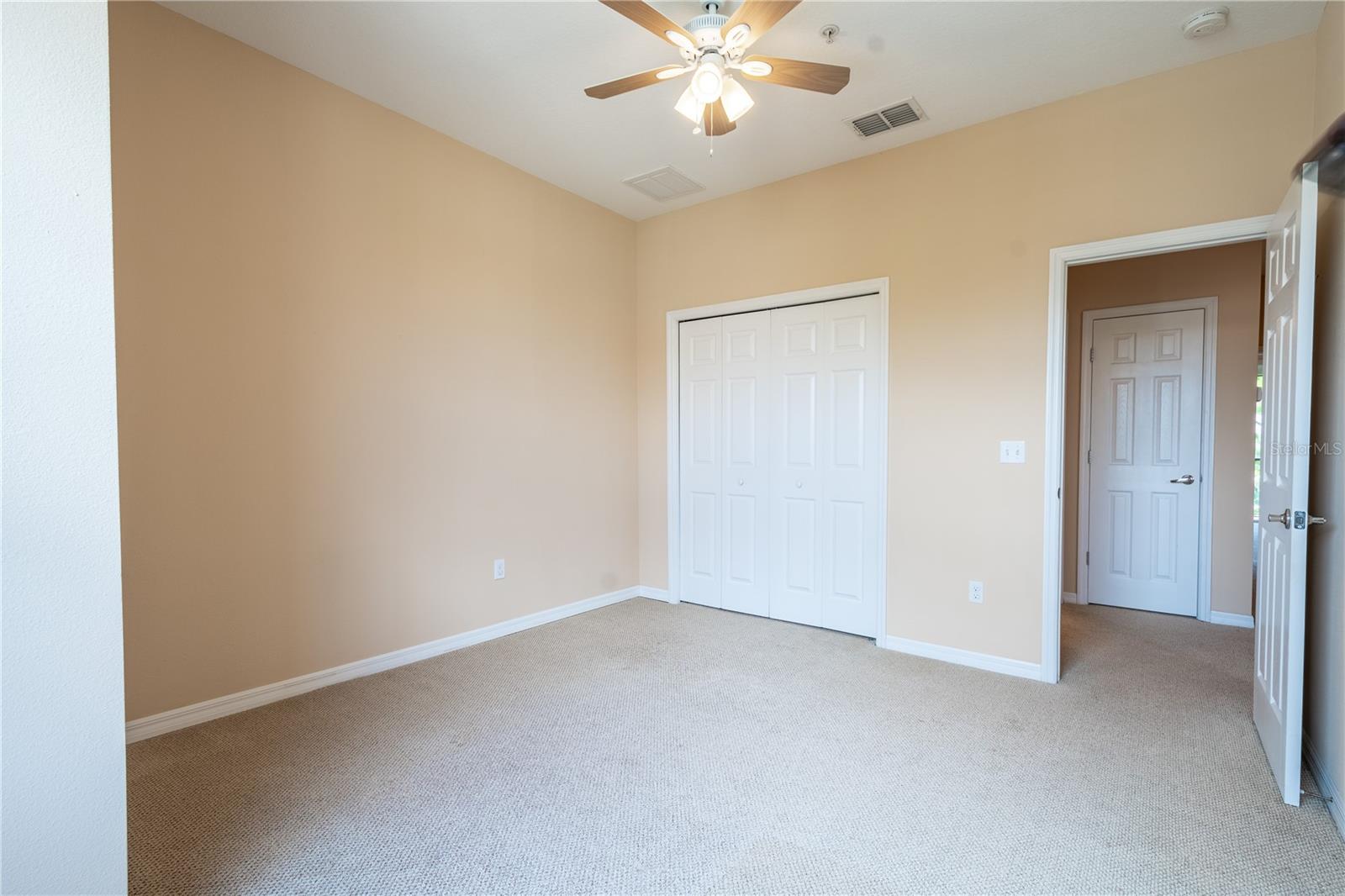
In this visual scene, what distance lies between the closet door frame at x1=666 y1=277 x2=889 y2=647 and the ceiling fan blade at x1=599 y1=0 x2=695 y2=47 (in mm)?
1889

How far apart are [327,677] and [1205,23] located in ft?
15.8

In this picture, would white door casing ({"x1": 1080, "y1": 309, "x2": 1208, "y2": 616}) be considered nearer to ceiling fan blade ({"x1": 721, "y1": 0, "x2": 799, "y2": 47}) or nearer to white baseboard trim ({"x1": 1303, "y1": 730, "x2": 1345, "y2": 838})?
white baseboard trim ({"x1": 1303, "y1": 730, "x2": 1345, "y2": 838})

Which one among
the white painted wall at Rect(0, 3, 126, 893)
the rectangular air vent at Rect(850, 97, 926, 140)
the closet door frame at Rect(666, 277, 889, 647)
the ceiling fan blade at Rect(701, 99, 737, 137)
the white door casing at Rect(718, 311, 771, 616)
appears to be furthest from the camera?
the white door casing at Rect(718, 311, 771, 616)

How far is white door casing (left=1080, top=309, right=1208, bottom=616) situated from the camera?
13.7 feet

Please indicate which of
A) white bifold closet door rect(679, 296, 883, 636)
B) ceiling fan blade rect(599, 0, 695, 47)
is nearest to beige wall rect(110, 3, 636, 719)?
white bifold closet door rect(679, 296, 883, 636)

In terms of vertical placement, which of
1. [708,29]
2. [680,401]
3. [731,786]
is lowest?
[731,786]

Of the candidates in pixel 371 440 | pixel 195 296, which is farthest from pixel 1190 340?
pixel 195 296

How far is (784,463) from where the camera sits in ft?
13.3

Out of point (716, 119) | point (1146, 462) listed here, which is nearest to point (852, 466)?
point (716, 119)

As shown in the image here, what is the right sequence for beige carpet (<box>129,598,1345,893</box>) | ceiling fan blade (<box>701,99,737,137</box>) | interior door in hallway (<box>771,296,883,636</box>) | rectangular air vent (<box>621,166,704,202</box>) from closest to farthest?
beige carpet (<box>129,598,1345,893</box>) < ceiling fan blade (<box>701,99,737,137</box>) < interior door in hallway (<box>771,296,883,636</box>) < rectangular air vent (<box>621,166,704,202</box>)

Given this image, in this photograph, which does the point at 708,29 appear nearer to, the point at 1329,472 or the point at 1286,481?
the point at 1286,481

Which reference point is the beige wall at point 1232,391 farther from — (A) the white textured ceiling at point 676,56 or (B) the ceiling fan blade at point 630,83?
(B) the ceiling fan blade at point 630,83

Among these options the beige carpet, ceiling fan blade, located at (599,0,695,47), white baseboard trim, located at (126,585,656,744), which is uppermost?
ceiling fan blade, located at (599,0,695,47)

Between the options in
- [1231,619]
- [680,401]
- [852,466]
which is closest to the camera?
[852,466]
